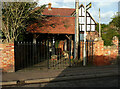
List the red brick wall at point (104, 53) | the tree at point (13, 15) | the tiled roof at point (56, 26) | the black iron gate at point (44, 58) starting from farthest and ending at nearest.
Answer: the tiled roof at point (56, 26) < the red brick wall at point (104, 53) < the tree at point (13, 15) < the black iron gate at point (44, 58)

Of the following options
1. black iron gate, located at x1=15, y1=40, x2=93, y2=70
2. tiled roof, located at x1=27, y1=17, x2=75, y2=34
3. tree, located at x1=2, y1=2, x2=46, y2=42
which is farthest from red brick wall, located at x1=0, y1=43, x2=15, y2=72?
tiled roof, located at x1=27, y1=17, x2=75, y2=34

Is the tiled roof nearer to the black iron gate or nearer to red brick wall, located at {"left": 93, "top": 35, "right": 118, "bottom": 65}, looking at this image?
the black iron gate

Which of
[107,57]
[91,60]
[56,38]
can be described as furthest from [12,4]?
[56,38]

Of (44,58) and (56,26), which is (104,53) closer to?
(44,58)

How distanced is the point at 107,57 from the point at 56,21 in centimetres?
745

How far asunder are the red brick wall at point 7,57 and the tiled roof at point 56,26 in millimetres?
5326

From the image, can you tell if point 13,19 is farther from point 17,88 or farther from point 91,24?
point 91,24

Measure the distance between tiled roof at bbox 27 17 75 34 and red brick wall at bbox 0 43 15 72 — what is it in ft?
17.5

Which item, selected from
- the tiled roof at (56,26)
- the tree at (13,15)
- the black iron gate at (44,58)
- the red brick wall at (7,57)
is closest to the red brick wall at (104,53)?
the black iron gate at (44,58)

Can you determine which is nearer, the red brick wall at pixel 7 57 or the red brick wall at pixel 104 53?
the red brick wall at pixel 7 57

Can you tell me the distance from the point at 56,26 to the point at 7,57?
7.54m

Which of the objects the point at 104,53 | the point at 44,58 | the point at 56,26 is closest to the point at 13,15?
the point at 44,58

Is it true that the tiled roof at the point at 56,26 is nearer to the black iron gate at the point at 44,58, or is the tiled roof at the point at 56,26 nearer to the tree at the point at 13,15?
the black iron gate at the point at 44,58

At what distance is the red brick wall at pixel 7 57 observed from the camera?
833 cm
